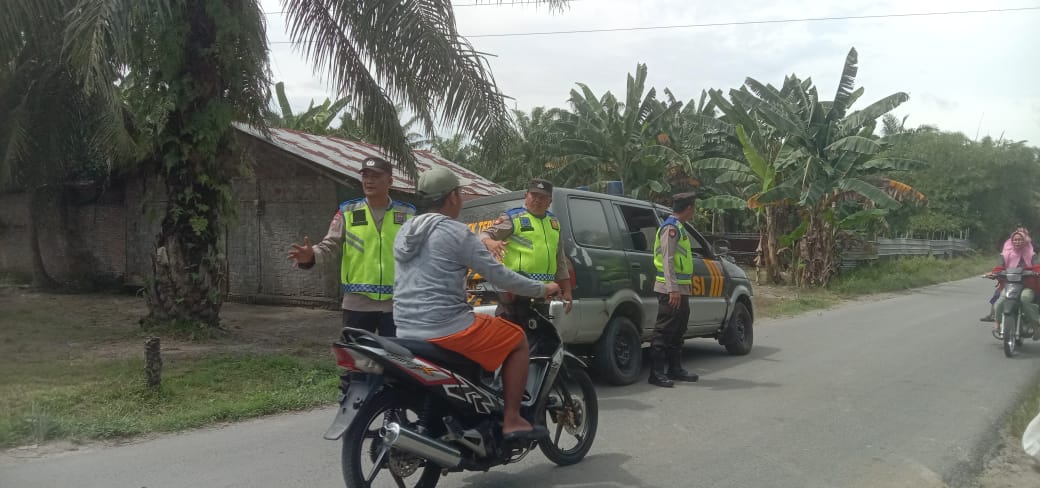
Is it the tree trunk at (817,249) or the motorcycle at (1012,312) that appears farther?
the tree trunk at (817,249)

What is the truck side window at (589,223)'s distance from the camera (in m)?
7.17

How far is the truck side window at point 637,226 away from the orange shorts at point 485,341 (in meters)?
3.86

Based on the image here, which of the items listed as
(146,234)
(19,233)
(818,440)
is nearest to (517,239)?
(818,440)

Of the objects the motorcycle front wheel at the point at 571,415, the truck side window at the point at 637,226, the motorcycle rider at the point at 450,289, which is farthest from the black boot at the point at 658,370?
the motorcycle rider at the point at 450,289

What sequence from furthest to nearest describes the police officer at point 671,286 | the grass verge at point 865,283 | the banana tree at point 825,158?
the banana tree at point 825,158 < the grass verge at point 865,283 < the police officer at point 671,286

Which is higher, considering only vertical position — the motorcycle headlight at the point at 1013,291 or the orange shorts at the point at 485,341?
the orange shorts at the point at 485,341

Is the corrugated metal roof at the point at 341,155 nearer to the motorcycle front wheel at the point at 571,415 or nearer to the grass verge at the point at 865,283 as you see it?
the grass verge at the point at 865,283

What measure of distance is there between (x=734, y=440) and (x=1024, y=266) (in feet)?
21.6

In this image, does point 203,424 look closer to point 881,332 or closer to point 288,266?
point 288,266

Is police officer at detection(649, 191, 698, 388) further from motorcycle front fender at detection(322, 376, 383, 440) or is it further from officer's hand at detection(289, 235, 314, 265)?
motorcycle front fender at detection(322, 376, 383, 440)

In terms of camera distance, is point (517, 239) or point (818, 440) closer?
point (818, 440)

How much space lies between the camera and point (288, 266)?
13195 millimetres

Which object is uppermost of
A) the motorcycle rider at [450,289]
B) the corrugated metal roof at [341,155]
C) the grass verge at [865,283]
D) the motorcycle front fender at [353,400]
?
the corrugated metal roof at [341,155]

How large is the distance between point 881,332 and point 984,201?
33953 mm
